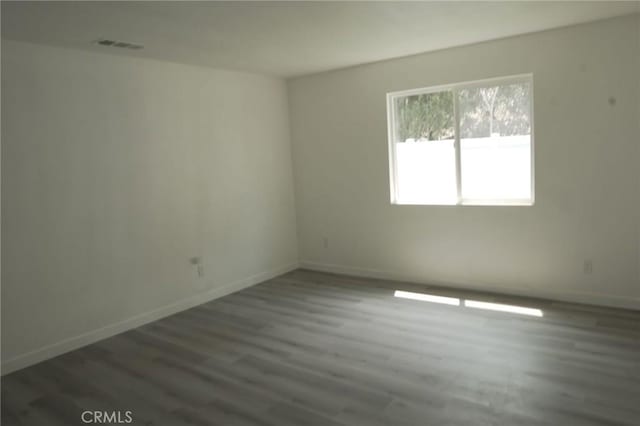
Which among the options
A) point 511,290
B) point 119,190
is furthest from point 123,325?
point 511,290

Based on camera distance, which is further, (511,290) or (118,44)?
(511,290)

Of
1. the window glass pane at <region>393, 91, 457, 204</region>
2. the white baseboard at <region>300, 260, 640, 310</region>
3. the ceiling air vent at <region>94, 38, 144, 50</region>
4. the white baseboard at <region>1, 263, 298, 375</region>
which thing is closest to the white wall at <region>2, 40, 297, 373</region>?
the white baseboard at <region>1, 263, 298, 375</region>

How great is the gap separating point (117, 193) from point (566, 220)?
4.00 meters

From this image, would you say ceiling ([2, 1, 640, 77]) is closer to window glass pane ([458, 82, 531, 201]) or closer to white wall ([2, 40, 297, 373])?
white wall ([2, 40, 297, 373])

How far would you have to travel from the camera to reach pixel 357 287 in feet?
16.6

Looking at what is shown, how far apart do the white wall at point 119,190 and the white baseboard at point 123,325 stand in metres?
0.01

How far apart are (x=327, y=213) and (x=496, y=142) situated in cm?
215

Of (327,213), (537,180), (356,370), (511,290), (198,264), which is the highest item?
(537,180)

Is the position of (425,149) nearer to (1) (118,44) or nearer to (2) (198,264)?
(2) (198,264)

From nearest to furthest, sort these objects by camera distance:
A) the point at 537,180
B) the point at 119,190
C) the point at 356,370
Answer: the point at 356,370 → the point at 119,190 → the point at 537,180

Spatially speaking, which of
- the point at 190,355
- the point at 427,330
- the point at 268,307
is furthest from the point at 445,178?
the point at 190,355

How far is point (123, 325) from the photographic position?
412cm

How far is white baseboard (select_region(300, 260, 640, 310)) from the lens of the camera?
4012mm

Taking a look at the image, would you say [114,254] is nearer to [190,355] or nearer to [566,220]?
[190,355]
